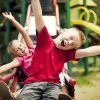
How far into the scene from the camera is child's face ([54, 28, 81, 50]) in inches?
123

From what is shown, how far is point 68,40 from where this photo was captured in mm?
3119

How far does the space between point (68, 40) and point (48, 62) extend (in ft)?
0.77

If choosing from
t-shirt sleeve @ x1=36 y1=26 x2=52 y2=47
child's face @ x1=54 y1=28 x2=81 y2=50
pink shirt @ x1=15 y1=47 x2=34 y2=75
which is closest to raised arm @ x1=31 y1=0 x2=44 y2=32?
t-shirt sleeve @ x1=36 y1=26 x2=52 y2=47

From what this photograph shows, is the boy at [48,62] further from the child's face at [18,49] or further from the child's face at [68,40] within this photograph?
the child's face at [18,49]

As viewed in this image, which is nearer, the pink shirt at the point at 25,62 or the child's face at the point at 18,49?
the pink shirt at the point at 25,62

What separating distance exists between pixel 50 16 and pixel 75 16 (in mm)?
2707

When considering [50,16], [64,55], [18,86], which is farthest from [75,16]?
[64,55]

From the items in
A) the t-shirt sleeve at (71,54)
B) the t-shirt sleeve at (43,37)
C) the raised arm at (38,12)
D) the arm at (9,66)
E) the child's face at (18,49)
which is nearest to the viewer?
the raised arm at (38,12)

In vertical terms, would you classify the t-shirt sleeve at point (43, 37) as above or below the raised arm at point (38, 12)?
below

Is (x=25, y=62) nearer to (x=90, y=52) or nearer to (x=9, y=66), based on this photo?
(x=9, y=66)

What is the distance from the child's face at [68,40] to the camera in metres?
3.11

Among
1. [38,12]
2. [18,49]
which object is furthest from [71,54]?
[18,49]

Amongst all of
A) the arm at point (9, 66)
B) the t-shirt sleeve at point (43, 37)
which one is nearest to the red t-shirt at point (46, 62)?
the t-shirt sleeve at point (43, 37)

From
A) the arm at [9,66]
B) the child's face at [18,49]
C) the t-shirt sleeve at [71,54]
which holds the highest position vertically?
the t-shirt sleeve at [71,54]
